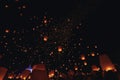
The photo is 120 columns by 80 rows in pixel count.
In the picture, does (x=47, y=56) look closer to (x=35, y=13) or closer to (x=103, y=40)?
(x=35, y=13)

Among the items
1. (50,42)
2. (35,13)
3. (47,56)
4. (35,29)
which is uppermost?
(35,13)

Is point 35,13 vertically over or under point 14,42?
over

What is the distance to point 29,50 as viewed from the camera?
621cm

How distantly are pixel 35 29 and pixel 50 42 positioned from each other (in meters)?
0.60

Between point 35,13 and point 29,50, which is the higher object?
point 35,13

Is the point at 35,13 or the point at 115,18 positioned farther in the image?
the point at 35,13

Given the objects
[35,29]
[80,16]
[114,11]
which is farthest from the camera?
[35,29]

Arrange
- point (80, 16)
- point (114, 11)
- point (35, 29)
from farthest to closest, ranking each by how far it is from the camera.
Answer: point (35, 29) → point (80, 16) → point (114, 11)

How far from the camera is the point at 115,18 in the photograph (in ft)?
17.1

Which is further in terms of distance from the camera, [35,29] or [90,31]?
[35,29]

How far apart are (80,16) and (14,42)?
2.07 m

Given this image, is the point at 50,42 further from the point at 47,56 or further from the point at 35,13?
the point at 35,13

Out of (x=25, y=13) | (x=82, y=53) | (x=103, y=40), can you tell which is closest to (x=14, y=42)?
(x=25, y=13)

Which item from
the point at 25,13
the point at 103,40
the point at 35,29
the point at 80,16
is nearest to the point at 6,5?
the point at 25,13
